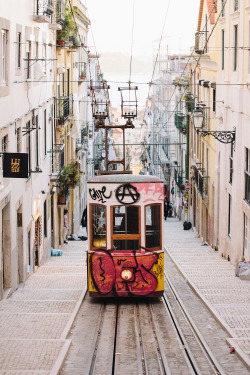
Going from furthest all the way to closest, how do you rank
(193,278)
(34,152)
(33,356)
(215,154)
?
(215,154) < (34,152) < (193,278) < (33,356)

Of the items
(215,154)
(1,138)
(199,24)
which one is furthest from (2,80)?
(199,24)

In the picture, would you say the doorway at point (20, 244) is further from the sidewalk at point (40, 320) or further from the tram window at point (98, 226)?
the tram window at point (98, 226)

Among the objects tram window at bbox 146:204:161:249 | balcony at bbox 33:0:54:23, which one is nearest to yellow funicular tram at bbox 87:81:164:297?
tram window at bbox 146:204:161:249

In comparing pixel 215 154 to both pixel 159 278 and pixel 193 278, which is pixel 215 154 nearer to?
pixel 193 278

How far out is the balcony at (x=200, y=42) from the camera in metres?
30.8

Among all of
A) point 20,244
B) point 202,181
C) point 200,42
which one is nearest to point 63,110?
point 200,42

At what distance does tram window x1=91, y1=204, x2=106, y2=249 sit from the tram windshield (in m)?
0.24

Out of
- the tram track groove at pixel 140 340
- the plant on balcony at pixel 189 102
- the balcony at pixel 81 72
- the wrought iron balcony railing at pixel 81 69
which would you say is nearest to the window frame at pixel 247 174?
the tram track groove at pixel 140 340

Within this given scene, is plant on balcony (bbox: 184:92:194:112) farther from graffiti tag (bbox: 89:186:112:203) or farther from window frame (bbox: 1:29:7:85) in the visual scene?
graffiti tag (bbox: 89:186:112:203)

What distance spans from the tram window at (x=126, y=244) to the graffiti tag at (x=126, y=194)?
2.76 ft

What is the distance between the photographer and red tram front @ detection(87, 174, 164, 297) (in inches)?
575

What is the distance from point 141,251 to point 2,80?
499cm

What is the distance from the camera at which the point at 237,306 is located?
14.0m

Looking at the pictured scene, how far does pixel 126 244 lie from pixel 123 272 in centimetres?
Answer: 60
